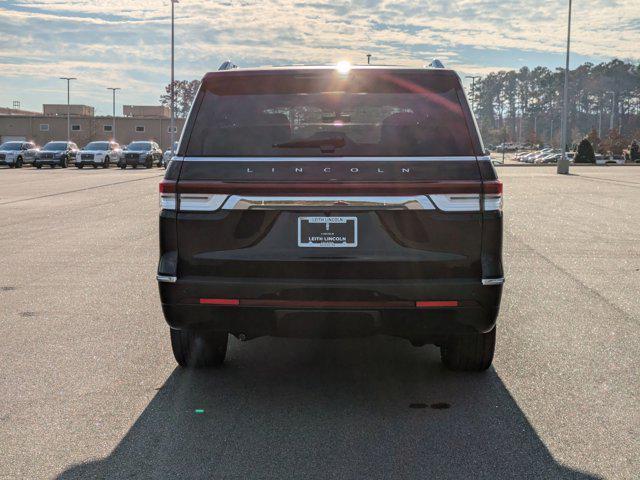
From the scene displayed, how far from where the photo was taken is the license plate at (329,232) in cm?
417

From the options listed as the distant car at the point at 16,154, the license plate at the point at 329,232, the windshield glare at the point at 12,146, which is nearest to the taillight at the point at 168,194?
the license plate at the point at 329,232

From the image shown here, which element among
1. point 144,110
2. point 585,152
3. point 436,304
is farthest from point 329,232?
point 144,110

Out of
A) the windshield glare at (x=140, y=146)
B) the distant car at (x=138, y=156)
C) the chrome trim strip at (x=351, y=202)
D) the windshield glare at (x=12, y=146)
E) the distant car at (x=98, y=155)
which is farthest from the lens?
the windshield glare at (x=140, y=146)

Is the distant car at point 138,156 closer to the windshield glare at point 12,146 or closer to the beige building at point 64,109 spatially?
the windshield glare at point 12,146

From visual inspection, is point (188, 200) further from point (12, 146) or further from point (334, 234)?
point (12, 146)

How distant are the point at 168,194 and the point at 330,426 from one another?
156cm

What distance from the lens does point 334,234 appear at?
4180mm

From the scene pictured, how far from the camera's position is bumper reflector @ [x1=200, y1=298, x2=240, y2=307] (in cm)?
423

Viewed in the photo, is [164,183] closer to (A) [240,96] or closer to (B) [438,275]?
(A) [240,96]

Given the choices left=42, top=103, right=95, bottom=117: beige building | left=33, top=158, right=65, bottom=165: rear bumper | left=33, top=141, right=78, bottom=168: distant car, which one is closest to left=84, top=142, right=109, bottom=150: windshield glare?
left=33, top=141, right=78, bottom=168: distant car

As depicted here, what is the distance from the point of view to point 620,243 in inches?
479

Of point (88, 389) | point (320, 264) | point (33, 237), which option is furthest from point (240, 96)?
point (33, 237)

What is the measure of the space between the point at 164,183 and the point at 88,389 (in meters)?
1.46

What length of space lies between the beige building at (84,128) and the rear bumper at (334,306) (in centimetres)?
9923
